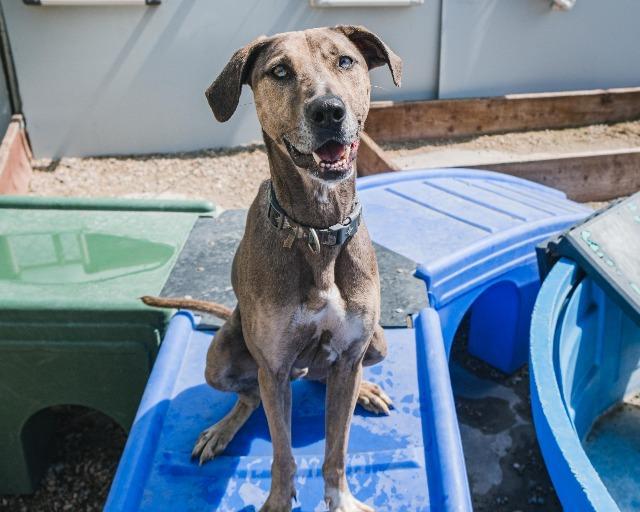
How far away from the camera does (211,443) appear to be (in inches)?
95.9

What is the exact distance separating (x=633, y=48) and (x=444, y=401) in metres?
6.73

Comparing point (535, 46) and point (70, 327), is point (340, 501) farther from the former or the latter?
point (535, 46)

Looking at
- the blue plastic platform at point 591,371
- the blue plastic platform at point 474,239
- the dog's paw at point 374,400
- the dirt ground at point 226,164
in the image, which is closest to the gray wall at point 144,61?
the dirt ground at point 226,164

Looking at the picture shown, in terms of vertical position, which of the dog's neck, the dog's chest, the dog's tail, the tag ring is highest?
the dog's neck

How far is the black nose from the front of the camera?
1657 mm

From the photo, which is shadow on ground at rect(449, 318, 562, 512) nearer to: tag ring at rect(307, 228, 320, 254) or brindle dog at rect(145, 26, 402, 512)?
brindle dog at rect(145, 26, 402, 512)

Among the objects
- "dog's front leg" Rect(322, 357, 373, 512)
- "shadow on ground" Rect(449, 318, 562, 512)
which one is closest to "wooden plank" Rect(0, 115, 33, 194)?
"shadow on ground" Rect(449, 318, 562, 512)

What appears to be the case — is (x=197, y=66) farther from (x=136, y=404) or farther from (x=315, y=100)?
(x=315, y=100)

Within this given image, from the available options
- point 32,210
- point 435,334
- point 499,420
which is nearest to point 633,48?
point 499,420

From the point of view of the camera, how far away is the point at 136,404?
3174 millimetres

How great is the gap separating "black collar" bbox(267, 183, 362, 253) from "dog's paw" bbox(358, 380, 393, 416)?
2.98 ft

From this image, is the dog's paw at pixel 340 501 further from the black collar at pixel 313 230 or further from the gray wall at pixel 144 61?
the gray wall at pixel 144 61

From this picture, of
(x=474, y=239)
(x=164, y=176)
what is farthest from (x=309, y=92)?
(x=164, y=176)

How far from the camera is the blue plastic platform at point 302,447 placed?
7.48ft
